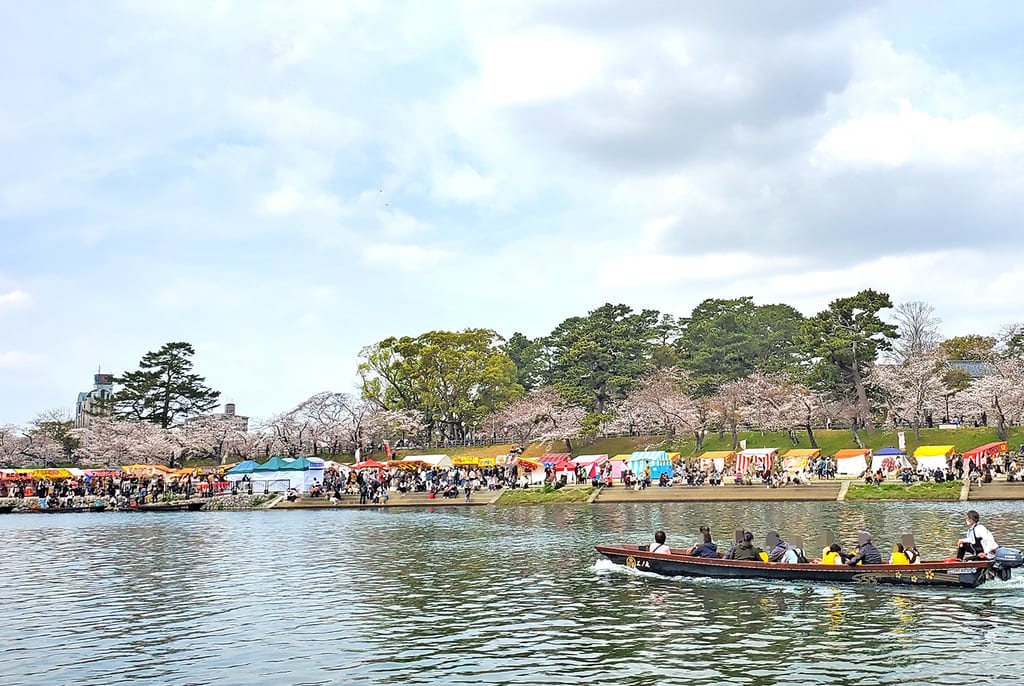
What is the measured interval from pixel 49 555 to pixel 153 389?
8958 cm

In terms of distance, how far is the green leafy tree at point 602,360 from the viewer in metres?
106

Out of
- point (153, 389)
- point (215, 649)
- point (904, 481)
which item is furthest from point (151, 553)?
point (153, 389)

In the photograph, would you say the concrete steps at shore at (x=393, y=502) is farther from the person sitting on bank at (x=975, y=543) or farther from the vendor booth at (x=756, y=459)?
the person sitting on bank at (x=975, y=543)

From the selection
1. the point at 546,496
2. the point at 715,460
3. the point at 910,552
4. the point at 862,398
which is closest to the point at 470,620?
the point at 910,552

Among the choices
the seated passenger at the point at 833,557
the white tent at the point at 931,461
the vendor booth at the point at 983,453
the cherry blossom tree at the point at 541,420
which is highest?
the cherry blossom tree at the point at 541,420

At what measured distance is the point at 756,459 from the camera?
7194 centimetres

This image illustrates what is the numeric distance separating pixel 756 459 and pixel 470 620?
5416cm

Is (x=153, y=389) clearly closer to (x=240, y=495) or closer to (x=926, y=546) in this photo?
(x=240, y=495)

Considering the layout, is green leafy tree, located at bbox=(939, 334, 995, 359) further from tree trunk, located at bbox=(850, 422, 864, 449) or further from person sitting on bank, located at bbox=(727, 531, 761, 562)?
person sitting on bank, located at bbox=(727, 531, 761, 562)

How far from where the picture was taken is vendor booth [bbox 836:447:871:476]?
68.6m

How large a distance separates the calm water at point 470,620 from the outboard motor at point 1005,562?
52 cm

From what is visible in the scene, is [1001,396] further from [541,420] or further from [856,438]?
[541,420]

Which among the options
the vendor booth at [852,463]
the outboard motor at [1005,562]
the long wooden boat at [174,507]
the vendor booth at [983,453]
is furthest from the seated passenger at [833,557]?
the long wooden boat at [174,507]

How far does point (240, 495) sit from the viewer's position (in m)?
70.9
